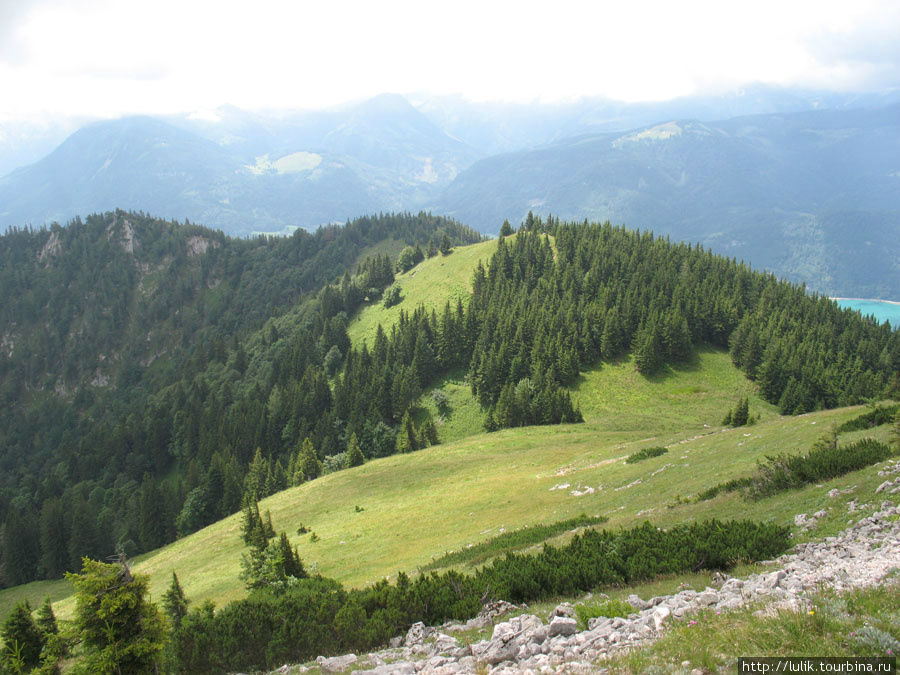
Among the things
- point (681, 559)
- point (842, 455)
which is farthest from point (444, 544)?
point (842, 455)

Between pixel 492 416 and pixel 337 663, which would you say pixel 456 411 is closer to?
pixel 492 416

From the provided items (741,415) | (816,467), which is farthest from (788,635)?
(741,415)

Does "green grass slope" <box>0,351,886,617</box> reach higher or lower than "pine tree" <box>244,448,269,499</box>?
higher

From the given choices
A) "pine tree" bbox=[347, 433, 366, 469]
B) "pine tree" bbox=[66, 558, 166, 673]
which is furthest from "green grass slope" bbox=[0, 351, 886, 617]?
"pine tree" bbox=[66, 558, 166, 673]

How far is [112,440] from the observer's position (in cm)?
14700

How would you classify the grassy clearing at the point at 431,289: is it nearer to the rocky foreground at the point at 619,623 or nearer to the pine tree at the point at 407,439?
the pine tree at the point at 407,439

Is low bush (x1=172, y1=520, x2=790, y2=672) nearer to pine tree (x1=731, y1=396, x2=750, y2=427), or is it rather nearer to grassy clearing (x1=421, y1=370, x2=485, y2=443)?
pine tree (x1=731, y1=396, x2=750, y2=427)

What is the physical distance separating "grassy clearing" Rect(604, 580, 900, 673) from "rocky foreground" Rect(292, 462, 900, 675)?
659 millimetres

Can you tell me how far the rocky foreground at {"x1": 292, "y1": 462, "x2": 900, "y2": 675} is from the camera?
11945mm

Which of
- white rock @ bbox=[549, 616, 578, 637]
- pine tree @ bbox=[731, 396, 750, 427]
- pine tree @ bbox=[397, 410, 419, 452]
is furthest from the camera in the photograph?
pine tree @ bbox=[397, 410, 419, 452]

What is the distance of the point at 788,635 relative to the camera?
9.82 m

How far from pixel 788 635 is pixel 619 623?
428cm

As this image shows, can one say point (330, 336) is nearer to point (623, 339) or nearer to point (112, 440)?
point (112, 440)

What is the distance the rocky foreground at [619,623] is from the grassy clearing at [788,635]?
2.16 feet
